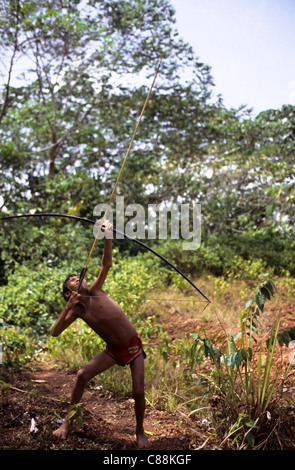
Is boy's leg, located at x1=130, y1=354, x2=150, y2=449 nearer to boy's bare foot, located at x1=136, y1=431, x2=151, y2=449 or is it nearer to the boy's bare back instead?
boy's bare foot, located at x1=136, y1=431, x2=151, y2=449

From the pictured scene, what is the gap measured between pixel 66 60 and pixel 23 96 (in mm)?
2787

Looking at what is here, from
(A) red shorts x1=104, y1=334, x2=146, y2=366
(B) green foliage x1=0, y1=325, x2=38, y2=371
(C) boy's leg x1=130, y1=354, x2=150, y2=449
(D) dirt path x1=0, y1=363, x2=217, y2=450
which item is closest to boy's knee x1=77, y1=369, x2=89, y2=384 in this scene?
(A) red shorts x1=104, y1=334, x2=146, y2=366

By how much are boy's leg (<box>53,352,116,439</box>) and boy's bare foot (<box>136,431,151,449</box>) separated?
0.45 meters

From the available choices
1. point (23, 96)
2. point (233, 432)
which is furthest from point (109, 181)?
point (233, 432)

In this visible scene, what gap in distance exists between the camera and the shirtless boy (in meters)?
2.70

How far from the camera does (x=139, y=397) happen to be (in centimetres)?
266

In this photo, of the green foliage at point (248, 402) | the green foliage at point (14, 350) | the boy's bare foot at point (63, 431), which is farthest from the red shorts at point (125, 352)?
the green foliage at point (14, 350)

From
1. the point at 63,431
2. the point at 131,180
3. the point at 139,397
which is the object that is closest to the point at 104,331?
the point at 139,397

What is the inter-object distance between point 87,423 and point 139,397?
0.65 meters

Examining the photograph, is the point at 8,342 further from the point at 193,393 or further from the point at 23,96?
the point at 23,96

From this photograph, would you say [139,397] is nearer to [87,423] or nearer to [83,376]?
[83,376]

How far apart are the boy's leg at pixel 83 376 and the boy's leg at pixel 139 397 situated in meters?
0.16

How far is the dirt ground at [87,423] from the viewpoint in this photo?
2.75m

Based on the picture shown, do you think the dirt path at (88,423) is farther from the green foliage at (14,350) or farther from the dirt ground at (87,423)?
the green foliage at (14,350)
